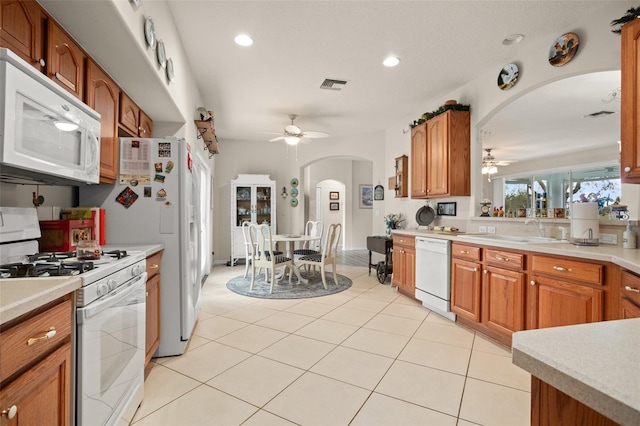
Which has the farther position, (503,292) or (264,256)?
(264,256)

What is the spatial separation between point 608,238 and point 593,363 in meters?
2.61

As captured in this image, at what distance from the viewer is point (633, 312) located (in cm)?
158

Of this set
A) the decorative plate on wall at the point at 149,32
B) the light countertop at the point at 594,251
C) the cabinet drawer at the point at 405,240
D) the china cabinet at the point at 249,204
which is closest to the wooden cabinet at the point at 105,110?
the decorative plate on wall at the point at 149,32

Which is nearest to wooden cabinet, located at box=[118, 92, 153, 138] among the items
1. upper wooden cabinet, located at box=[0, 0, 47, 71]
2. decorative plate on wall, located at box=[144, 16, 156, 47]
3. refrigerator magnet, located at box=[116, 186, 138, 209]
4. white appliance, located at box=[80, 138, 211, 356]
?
white appliance, located at box=[80, 138, 211, 356]

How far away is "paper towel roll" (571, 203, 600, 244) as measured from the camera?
231 cm

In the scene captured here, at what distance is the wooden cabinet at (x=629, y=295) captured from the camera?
156cm

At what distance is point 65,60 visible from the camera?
1.67m

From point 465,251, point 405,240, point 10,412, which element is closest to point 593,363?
point 10,412

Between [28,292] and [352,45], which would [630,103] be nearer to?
[352,45]

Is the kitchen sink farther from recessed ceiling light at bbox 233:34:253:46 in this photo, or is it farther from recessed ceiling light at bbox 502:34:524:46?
recessed ceiling light at bbox 233:34:253:46

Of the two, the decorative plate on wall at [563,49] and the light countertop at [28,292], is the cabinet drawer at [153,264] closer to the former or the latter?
the light countertop at [28,292]

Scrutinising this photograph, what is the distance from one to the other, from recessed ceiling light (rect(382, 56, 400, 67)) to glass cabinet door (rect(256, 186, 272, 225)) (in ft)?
12.2

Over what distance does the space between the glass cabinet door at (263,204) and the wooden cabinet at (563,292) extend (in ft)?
16.2

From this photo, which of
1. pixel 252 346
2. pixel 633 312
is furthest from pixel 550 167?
pixel 252 346
